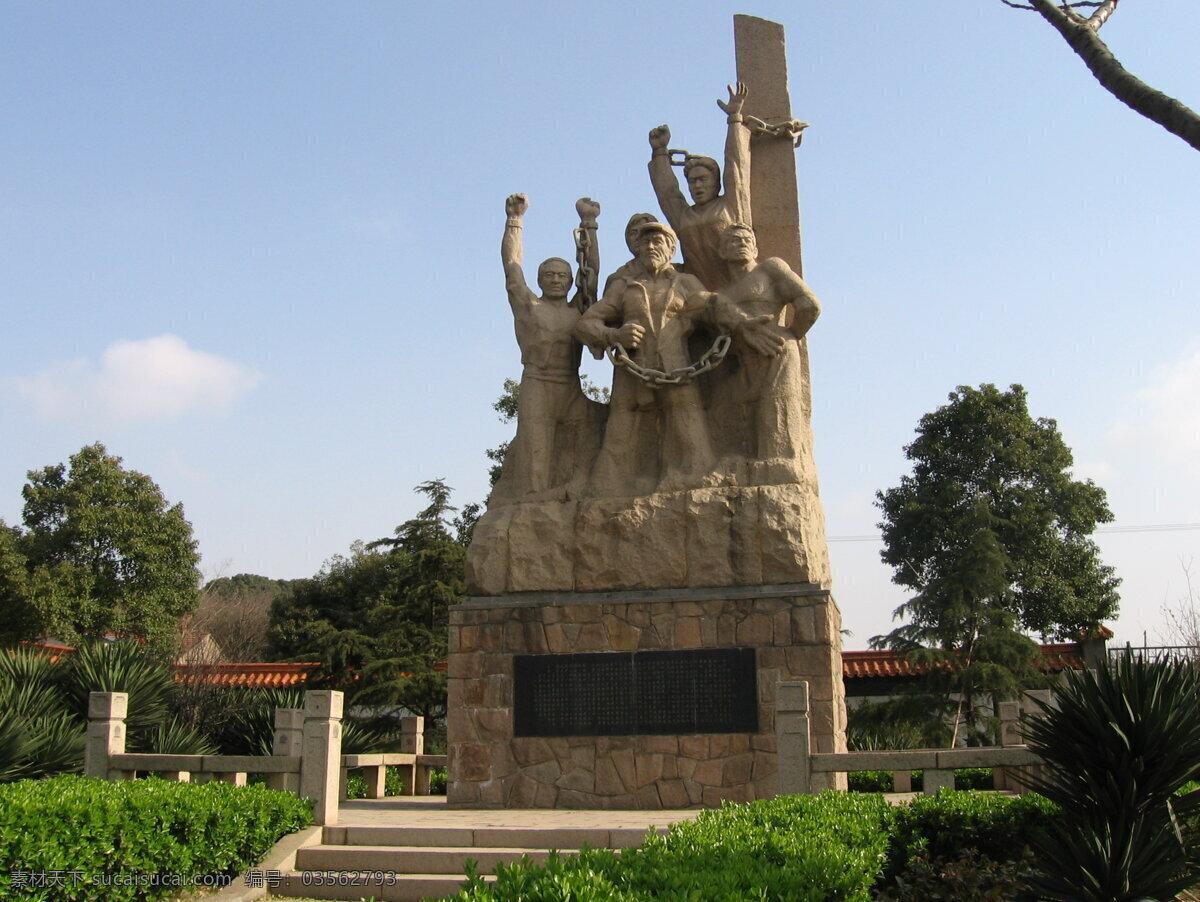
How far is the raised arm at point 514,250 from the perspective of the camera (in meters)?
A: 9.19

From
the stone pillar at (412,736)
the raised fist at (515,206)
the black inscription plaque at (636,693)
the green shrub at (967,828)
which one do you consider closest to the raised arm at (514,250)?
the raised fist at (515,206)

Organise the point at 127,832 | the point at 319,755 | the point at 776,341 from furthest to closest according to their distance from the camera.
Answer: the point at 776,341, the point at 319,755, the point at 127,832

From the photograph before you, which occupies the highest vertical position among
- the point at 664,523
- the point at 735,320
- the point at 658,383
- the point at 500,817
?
the point at 735,320

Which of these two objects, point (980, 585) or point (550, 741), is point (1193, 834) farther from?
point (980, 585)

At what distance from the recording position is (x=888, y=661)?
1609 cm

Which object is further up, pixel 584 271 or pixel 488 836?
pixel 584 271

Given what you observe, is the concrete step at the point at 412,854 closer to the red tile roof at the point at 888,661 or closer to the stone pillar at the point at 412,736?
the stone pillar at the point at 412,736

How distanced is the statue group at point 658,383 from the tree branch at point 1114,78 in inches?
137

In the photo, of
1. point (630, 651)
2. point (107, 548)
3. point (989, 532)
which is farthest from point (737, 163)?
point (107, 548)

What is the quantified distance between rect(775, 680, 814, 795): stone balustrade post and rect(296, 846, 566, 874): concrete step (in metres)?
1.27

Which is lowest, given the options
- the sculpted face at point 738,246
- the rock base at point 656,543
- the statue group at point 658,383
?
the rock base at point 656,543

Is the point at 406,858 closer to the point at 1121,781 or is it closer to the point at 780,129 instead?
the point at 1121,781

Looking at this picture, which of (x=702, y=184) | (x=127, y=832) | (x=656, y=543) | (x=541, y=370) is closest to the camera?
(x=127, y=832)

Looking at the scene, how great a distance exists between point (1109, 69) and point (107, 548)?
16.5 meters
